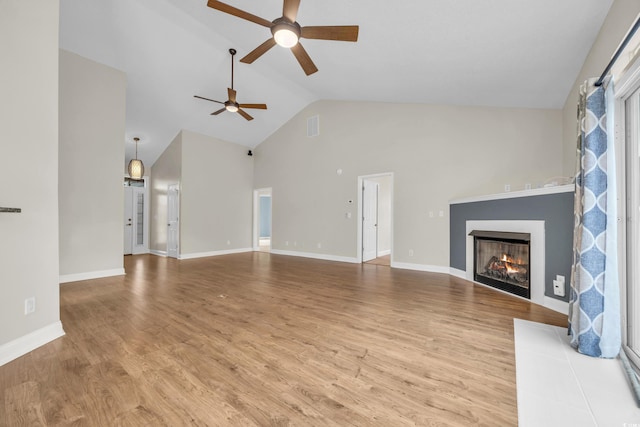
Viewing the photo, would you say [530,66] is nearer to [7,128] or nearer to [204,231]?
[7,128]

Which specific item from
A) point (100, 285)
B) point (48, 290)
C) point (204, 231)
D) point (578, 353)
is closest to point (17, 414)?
point (48, 290)

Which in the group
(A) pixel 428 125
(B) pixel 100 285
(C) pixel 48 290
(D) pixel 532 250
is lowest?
(B) pixel 100 285

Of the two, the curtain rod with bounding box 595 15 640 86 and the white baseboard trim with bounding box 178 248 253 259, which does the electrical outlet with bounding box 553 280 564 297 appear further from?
the white baseboard trim with bounding box 178 248 253 259

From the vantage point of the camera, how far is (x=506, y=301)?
11.0 ft

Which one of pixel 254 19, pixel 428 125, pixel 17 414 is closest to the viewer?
pixel 17 414

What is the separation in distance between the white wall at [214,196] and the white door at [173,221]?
1.01 feet

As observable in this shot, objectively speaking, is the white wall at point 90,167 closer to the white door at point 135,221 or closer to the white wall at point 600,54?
the white door at point 135,221

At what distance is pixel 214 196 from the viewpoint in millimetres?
7391

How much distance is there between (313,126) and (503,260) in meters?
5.18

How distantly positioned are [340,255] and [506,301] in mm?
3629

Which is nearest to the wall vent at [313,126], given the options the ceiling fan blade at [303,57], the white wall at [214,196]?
the white wall at [214,196]

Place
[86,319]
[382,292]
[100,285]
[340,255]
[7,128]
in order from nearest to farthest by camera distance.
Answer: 1. [7,128]
2. [86,319]
3. [382,292]
4. [100,285]
5. [340,255]

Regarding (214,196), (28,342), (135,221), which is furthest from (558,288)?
(135,221)

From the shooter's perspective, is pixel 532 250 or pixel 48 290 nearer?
pixel 48 290
